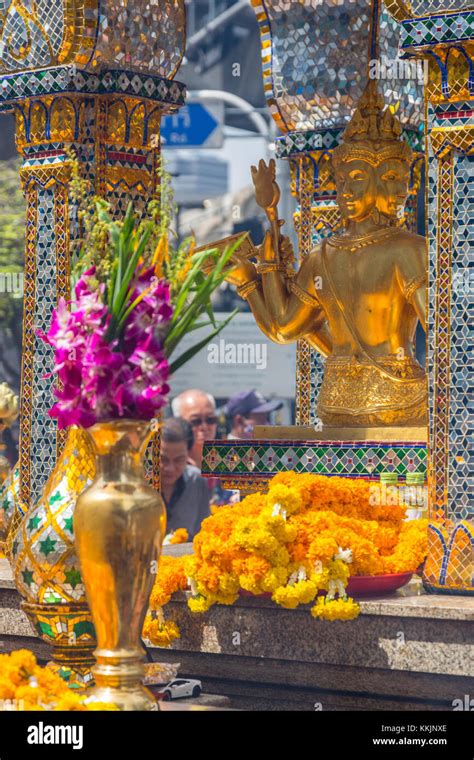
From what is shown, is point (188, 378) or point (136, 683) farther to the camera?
point (188, 378)

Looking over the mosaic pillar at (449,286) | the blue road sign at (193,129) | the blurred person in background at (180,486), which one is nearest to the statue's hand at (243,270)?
the mosaic pillar at (449,286)

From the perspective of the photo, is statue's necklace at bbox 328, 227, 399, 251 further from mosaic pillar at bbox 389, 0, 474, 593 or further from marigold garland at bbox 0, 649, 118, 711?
marigold garland at bbox 0, 649, 118, 711

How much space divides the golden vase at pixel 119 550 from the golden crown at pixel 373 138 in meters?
3.53

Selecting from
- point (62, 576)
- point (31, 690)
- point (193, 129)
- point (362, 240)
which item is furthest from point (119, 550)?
point (193, 129)

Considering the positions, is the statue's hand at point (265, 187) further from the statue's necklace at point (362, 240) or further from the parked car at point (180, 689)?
the parked car at point (180, 689)

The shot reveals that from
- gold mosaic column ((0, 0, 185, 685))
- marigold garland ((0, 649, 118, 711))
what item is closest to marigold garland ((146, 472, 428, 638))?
marigold garland ((0, 649, 118, 711))

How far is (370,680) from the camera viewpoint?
7.80 meters

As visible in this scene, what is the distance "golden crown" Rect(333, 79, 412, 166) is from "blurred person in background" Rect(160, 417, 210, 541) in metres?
3.67

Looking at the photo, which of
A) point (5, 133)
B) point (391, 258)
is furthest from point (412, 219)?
point (5, 133)

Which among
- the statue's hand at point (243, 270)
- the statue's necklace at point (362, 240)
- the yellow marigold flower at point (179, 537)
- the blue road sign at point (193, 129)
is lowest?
the yellow marigold flower at point (179, 537)

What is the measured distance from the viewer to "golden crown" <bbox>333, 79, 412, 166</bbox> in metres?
9.81

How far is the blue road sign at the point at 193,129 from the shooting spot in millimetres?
19188

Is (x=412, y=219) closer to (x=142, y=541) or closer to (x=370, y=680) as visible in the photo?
(x=370, y=680)
